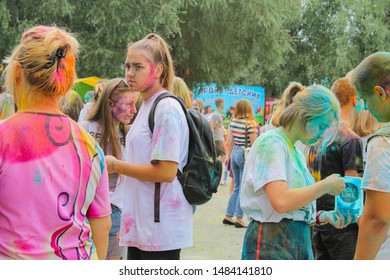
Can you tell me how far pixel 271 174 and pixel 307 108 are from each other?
0.43m

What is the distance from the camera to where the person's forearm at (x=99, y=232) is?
248cm

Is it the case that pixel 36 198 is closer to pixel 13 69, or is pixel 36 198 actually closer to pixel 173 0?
pixel 13 69

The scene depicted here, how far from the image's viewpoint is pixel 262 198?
10.3 feet

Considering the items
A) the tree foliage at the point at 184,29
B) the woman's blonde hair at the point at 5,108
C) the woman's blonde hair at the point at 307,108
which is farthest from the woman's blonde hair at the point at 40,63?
the tree foliage at the point at 184,29

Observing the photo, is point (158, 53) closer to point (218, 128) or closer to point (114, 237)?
point (114, 237)

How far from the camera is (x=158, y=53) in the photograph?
3.56m

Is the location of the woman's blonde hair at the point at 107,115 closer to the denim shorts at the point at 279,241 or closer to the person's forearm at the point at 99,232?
the denim shorts at the point at 279,241

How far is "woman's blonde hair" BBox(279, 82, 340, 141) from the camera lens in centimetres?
320

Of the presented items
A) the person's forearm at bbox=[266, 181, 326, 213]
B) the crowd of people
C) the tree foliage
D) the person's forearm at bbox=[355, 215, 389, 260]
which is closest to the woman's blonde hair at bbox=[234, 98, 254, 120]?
the crowd of people

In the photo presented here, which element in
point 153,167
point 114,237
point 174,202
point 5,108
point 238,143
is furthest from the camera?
point 238,143

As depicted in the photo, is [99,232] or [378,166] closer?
[99,232]

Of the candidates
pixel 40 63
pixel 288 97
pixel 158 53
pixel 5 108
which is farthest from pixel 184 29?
pixel 40 63

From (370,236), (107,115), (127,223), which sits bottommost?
(127,223)

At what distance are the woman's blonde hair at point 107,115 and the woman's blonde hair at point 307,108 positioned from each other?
5.10 ft
